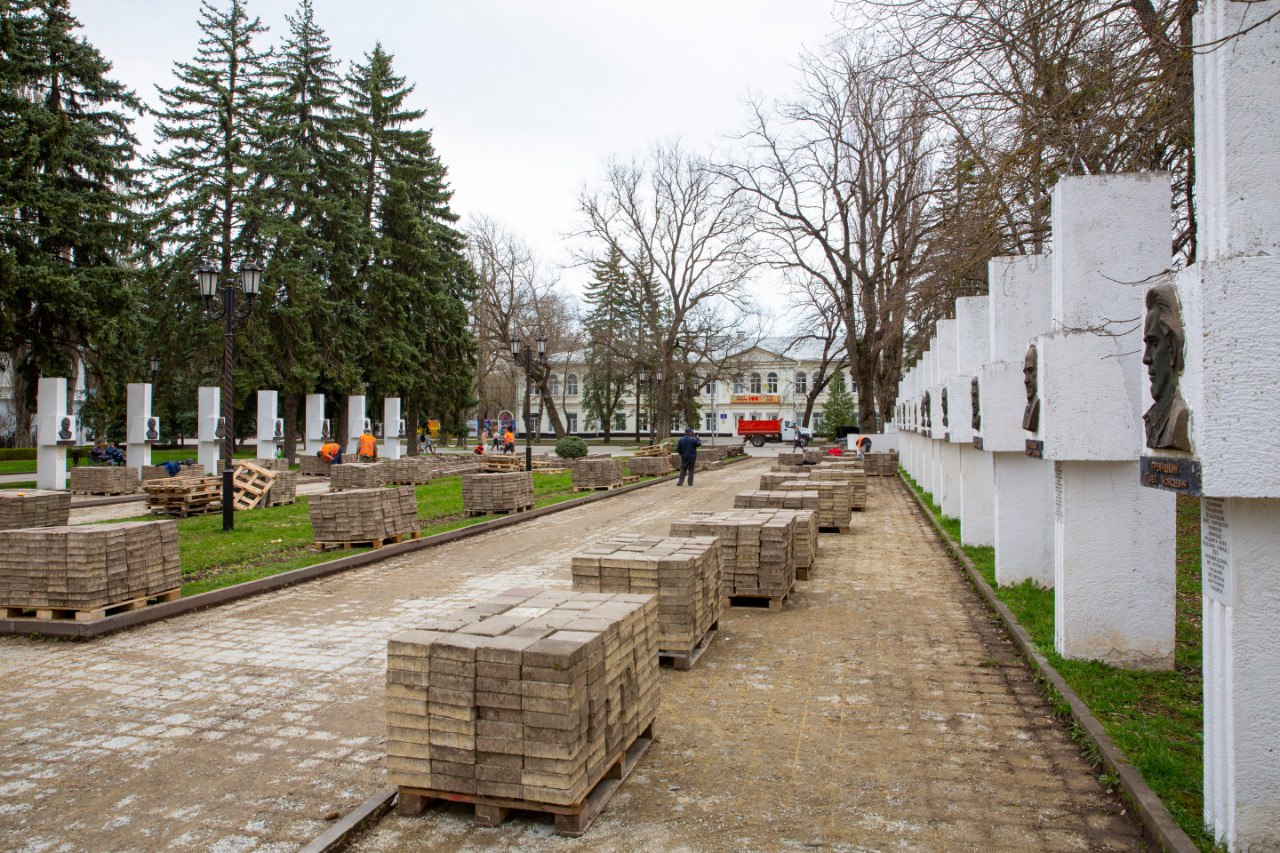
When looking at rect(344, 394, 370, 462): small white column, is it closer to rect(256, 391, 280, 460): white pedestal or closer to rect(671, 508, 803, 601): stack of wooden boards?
rect(256, 391, 280, 460): white pedestal

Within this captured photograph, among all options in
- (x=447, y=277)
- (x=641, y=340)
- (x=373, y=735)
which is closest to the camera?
(x=373, y=735)

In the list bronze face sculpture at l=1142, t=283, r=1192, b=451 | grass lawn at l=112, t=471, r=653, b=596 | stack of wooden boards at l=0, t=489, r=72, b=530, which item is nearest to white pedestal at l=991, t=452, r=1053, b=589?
bronze face sculpture at l=1142, t=283, r=1192, b=451

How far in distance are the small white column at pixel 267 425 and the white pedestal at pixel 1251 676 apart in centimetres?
3060

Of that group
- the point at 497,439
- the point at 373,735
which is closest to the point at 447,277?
the point at 497,439

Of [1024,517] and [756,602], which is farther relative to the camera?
[1024,517]

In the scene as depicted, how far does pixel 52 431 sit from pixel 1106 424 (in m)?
27.1

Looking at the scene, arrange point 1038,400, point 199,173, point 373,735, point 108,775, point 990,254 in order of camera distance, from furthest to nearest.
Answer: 1. point 199,173
2. point 990,254
3. point 1038,400
4. point 373,735
5. point 108,775

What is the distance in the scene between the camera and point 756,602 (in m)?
10.7

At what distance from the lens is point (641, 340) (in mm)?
56562

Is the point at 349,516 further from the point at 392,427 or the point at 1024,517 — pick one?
the point at 392,427

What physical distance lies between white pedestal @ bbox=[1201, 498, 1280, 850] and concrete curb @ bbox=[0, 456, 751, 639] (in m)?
9.79

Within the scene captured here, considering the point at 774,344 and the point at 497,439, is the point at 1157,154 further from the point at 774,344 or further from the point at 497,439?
the point at 774,344

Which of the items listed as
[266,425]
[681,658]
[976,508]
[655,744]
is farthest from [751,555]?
[266,425]

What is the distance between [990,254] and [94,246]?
2739 centimetres
